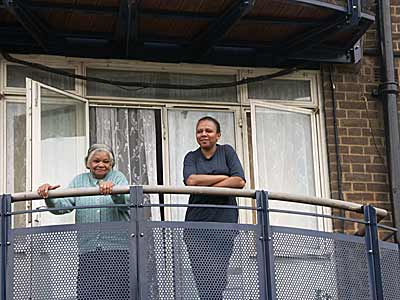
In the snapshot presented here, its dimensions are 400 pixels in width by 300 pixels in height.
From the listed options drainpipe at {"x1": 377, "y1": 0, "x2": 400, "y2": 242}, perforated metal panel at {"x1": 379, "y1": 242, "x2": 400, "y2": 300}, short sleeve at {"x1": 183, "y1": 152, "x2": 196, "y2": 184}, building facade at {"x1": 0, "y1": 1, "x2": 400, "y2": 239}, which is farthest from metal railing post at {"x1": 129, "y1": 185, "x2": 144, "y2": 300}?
drainpipe at {"x1": 377, "y1": 0, "x2": 400, "y2": 242}

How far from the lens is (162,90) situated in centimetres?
1108

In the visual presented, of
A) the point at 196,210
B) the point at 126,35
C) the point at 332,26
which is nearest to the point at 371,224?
the point at 196,210

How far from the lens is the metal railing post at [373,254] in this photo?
8680mm

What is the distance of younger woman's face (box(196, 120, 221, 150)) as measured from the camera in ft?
29.4

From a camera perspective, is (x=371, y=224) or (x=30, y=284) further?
(x=371, y=224)

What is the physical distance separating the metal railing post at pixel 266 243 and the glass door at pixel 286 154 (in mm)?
2371

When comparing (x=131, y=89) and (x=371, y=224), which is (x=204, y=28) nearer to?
(x=131, y=89)

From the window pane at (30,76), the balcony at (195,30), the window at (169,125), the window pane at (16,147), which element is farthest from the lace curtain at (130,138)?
the window pane at (16,147)

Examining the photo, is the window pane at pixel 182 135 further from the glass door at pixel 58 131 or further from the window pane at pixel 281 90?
the glass door at pixel 58 131

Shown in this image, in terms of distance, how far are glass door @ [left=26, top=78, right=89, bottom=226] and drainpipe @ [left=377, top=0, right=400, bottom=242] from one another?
3294mm

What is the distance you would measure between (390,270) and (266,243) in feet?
4.55

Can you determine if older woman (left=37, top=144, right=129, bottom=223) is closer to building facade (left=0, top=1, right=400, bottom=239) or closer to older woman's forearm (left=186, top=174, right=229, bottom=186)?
older woman's forearm (left=186, top=174, right=229, bottom=186)

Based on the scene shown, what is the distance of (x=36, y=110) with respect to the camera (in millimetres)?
10039

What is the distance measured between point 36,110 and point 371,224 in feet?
11.3
